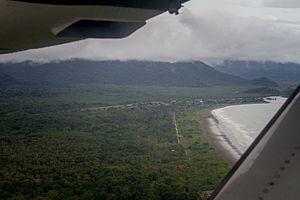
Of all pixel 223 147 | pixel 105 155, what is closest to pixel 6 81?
pixel 105 155

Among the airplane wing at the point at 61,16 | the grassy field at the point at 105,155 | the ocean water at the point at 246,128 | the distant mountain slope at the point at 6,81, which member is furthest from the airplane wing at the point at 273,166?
the distant mountain slope at the point at 6,81

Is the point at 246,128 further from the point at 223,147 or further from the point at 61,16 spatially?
the point at 61,16

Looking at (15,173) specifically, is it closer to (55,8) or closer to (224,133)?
(224,133)

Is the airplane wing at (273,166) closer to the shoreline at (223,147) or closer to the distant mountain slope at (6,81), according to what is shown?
the shoreline at (223,147)

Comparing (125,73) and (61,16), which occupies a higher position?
(61,16)

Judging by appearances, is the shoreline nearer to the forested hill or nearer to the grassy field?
the grassy field

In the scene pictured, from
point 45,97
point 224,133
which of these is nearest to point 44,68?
point 45,97

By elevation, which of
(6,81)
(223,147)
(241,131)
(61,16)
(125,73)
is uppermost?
(61,16)
